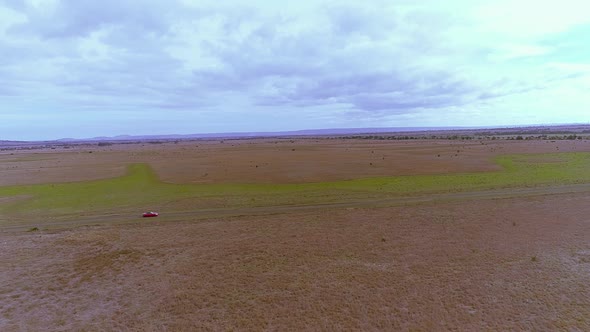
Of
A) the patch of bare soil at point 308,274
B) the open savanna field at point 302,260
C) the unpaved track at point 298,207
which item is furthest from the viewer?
the unpaved track at point 298,207

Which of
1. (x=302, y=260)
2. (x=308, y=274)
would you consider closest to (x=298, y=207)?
(x=302, y=260)

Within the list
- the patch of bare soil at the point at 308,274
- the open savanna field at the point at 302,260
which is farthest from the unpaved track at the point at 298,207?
the patch of bare soil at the point at 308,274

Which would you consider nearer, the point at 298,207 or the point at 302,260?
the point at 302,260

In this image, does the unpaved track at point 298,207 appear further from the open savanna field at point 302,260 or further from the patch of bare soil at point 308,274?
the patch of bare soil at point 308,274

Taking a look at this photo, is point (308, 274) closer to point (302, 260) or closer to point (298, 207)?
point (302, 260)

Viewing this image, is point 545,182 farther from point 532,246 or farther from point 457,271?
point 457,271
